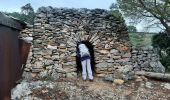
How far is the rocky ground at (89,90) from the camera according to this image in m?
8.82

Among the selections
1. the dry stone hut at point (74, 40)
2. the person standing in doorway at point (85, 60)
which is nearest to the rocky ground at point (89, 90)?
the person standing in doorway at point (85, 60)

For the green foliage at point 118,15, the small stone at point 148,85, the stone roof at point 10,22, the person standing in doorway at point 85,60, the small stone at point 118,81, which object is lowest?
the small stone at point 148,85

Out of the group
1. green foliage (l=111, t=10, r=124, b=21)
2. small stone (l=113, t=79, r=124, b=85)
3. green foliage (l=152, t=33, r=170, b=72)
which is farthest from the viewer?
green foliage (l=152, t=33, r=170, b=72)

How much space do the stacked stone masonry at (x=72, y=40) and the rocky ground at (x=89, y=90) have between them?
626 mm

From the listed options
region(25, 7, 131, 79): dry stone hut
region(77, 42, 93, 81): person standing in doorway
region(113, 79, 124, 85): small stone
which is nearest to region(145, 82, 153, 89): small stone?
region(113, 79, 124, 85): small stone

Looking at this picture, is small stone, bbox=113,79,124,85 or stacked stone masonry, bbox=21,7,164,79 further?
stacked stone masonry, bbox=21,7,164,79

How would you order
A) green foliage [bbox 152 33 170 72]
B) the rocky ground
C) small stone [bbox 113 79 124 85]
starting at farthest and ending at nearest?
green foliage [bbox 152 33 170 72] → small stone [bbox 113 79 124 85] → the rocky ground

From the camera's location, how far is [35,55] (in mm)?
10625

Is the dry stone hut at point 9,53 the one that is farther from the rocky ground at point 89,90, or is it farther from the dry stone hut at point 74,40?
the dry stone hut at point 74,40

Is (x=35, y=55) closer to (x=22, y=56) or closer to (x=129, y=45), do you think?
(x=129, y=45)

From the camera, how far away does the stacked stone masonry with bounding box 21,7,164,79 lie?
34.9ft

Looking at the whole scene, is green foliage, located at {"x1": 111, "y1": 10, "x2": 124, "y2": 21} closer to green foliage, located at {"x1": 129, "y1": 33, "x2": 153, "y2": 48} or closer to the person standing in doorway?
green foliage, located at {"x1": 129, "y1": 33, "x2": 153, "y2": 48}

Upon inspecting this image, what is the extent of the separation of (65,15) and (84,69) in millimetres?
1875

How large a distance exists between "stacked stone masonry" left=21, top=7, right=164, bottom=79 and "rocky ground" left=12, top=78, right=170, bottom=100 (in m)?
0.63
